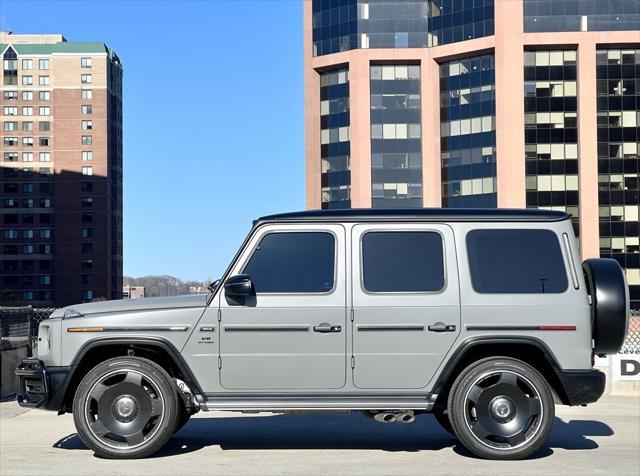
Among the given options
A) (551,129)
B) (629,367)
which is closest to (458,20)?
(551,129)

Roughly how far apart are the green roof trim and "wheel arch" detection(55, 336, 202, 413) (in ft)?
475

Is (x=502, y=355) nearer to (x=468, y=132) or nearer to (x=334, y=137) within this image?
(x=468, y=132)

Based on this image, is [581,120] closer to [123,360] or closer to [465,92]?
[465,92]

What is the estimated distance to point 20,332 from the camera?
1501 centimetres

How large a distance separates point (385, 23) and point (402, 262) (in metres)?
Result: 91.9

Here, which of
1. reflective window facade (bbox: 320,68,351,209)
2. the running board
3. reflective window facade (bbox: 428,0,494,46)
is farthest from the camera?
reflective window facade (bbox: 320,68,351,209)

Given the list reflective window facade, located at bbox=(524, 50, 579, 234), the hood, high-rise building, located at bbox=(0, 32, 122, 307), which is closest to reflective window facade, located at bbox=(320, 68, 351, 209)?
reflective window facade, located at bbox=(524, 50, 579, 234)

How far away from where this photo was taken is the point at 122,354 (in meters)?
8.39

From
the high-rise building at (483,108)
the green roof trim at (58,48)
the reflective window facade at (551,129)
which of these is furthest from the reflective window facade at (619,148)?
the green roof trim at (58,48)

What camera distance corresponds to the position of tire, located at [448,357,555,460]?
8.01 metres

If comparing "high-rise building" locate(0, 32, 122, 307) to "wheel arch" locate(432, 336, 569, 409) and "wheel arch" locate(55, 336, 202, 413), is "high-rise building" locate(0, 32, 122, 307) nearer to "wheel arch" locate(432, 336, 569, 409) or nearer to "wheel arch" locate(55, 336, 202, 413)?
"wheel arch" locate(55, 336, 202, 413)

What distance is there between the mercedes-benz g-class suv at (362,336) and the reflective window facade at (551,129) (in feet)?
277

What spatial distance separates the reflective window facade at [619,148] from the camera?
292 feet

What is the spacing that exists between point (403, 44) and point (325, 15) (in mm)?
8510
